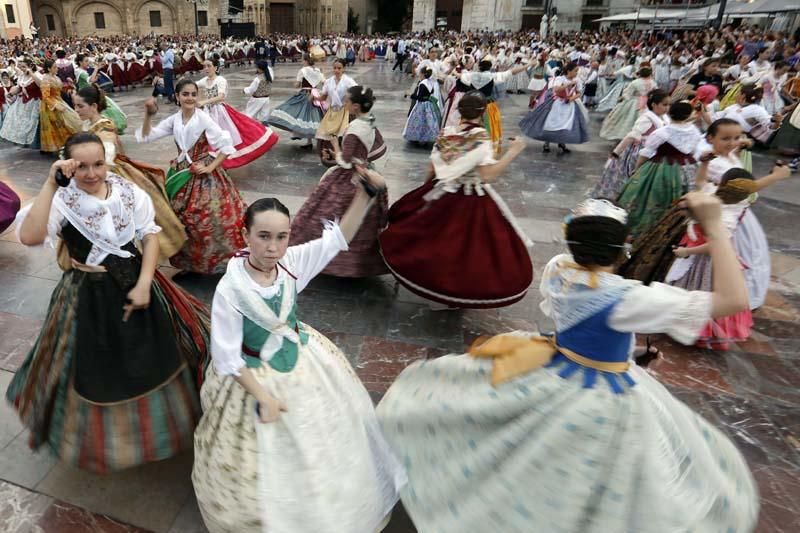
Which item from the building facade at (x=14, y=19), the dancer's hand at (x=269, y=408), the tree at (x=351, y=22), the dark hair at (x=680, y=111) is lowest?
the dancer's hand at (x=269, y=408)

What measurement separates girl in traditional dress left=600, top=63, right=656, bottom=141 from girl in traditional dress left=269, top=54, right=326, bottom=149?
475 centimetres

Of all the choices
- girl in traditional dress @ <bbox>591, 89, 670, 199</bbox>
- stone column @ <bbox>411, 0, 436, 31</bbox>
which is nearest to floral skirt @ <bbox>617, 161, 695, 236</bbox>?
girl in traditional dress @ <bbox>591, 89, 670, 199</bbox>

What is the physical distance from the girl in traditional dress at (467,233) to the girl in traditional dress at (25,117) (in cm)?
684

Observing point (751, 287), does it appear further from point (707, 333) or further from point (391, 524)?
point (391, 524)

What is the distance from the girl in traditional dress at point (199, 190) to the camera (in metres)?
3.95

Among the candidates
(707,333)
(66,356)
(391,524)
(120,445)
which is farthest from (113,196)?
(707,333)

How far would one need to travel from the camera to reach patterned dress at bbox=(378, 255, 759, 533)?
1506mm

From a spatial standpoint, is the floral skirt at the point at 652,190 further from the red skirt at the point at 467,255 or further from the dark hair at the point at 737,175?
the red skirt at the point at 467,255

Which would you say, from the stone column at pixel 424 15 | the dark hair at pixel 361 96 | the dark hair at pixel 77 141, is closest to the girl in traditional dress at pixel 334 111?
the dark hair at pixel 361 96

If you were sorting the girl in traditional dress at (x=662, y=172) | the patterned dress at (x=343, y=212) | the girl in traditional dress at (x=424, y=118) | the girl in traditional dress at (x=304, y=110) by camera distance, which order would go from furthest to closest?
the girl in traditional dress at (x=424, y=118)
the girl in traditional dress at (x=304, y=110)
the girl in traditional dress at (x=662, y=172)
the patterned dress at (x=343, y=212)

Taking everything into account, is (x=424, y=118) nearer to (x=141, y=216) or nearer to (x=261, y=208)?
(x=141, y=216)

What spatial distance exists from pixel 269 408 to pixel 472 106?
8.17 ft

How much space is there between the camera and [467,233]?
3.39 meters

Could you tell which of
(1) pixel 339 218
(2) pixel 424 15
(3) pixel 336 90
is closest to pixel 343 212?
(1) pixel 339 218
